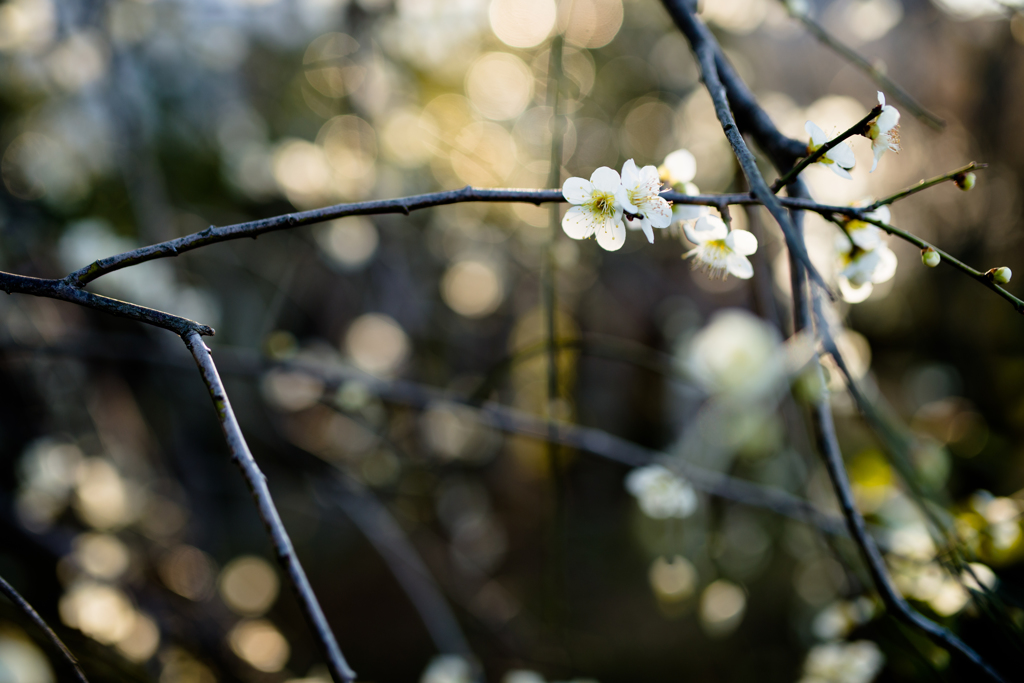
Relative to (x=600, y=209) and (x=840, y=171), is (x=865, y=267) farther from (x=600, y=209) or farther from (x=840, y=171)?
(x=600, y=209)

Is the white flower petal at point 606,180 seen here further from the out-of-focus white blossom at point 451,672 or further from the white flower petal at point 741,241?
the out-of-focus white blossom at point 451,672

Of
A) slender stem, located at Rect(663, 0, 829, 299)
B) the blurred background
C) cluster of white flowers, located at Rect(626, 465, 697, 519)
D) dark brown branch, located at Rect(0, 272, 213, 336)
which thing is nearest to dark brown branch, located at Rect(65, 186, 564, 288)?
dark brown branch, located at Rect(0, 272, 213, 336)

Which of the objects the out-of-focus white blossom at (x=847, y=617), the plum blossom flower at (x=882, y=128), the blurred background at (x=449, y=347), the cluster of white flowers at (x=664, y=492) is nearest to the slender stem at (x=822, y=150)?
the plum blossom flower at (x=882, y=128)

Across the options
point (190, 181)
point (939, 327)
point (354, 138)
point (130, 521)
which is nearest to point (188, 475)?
point (130, 521)

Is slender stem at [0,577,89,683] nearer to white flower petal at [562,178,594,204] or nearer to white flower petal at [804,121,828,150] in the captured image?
white flower petal at [562,178,594,204]

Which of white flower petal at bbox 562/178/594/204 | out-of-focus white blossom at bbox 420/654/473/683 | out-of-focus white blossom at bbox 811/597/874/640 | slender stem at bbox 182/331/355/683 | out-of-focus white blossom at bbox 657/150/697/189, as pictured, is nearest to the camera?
slender stem at bbox 182/331/355/683

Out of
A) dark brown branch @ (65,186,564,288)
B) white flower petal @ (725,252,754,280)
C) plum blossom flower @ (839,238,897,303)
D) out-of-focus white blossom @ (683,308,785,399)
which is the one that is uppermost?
out-of-focus white blossom @ (683,308,785,399)

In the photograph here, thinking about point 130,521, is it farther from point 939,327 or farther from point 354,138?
point 939,327
